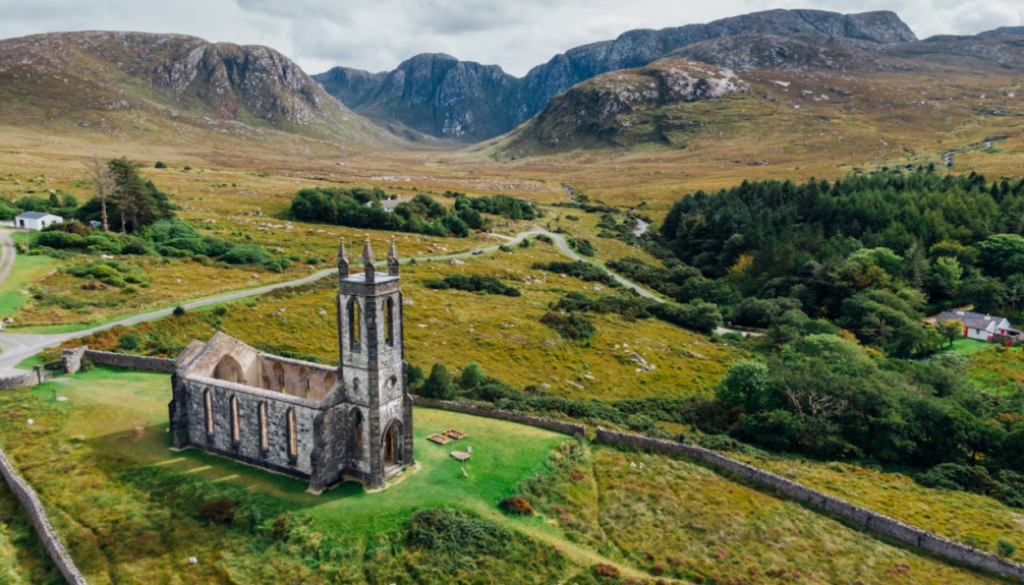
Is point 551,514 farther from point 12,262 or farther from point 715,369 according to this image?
point 12,262

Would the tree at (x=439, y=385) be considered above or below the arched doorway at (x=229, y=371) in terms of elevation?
below

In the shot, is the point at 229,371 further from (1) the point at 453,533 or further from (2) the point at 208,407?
(1) the point at 453,533

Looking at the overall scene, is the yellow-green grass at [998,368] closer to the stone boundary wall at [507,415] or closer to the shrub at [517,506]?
the stone boundary wall at [507,415]

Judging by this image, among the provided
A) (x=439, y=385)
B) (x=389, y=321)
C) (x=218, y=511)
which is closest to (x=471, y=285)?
(x=439, y=385)

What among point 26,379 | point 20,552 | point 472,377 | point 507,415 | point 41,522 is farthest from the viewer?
point 472,377

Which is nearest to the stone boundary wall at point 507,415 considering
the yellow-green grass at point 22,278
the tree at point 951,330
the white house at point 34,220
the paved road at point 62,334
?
the paved road at point 62,334

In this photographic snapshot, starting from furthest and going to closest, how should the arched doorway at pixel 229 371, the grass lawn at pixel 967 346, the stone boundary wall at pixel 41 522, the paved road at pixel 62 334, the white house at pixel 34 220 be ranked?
the white house at pixel 34 220
the grass lawn at pixel 967 346
the paved road at pixel 62 334
the arched doorway at pixel 229 371
the stone boundary wall at pixel 41 522
